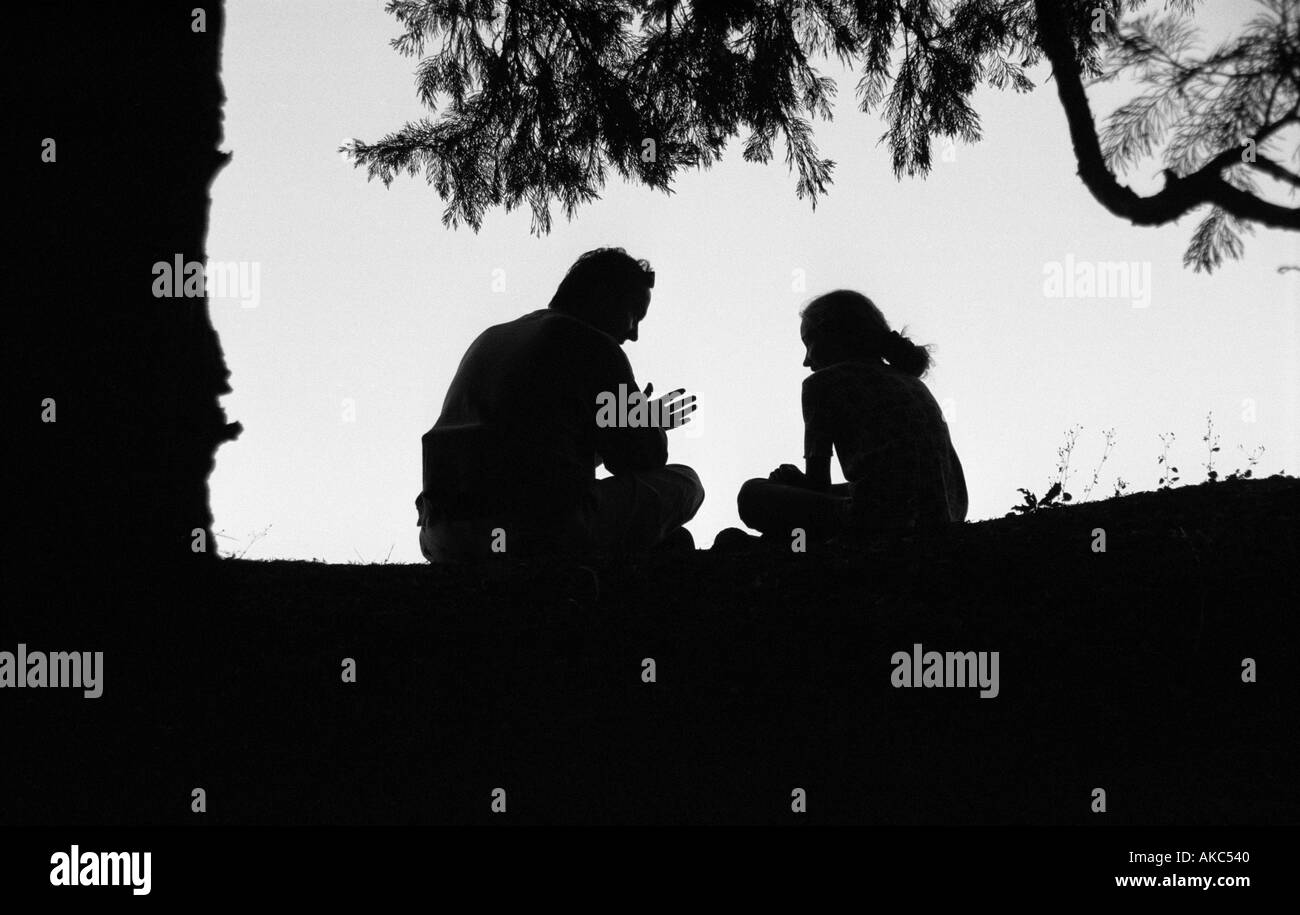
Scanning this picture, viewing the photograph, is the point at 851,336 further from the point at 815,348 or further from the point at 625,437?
the point at 625,437

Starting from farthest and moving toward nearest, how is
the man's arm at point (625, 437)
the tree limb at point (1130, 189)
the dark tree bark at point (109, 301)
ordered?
the man's arm at point (625, 437) < the tree limb at point (1130, 189) < the dark tree bark at point (109, 301)

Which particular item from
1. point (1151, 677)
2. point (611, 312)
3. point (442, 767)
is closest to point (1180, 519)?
point (1151, 677)

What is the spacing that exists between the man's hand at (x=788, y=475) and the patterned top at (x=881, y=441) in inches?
3.8

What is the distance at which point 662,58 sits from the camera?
17.7 ft

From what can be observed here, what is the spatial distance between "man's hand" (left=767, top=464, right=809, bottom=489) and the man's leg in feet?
1.09

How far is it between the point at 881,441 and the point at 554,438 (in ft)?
4.13

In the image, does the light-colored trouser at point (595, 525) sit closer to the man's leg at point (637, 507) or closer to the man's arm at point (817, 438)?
the man's leg at point (637, 507)

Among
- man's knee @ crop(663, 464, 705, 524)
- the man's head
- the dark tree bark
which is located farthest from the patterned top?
the dark tree bark

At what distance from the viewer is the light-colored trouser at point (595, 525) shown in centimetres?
414

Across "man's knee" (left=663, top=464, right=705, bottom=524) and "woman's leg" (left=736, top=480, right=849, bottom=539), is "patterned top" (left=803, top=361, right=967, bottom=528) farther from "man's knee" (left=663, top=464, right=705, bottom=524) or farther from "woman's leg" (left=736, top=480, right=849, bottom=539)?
"man's knee" (left=663, top=464, right=705, bottom=524)

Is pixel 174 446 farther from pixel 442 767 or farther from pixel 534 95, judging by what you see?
pixel 534 95

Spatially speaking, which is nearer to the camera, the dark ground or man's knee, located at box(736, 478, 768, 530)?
the dark ground

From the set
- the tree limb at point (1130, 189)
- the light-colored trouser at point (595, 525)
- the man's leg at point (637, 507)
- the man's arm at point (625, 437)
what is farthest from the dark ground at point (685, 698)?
the tree limb at point (1130, 189)

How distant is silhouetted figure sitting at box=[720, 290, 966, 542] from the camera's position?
4445 millimetres
